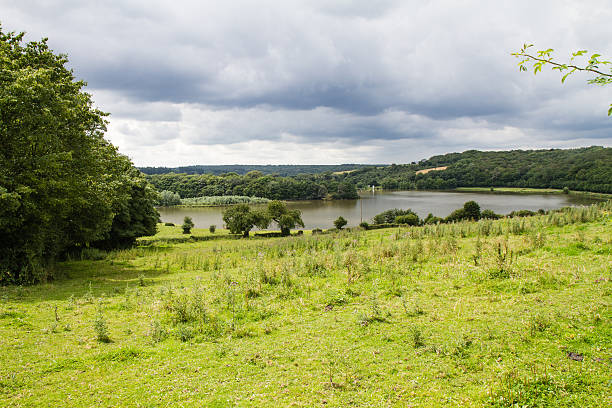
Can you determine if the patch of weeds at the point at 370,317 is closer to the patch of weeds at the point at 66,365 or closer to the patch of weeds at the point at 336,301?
the patch of weeds at the point at 336,301

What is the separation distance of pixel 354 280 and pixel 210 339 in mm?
4702

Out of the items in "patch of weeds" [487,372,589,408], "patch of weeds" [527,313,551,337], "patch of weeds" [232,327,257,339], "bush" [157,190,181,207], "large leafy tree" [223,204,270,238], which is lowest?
"large leafy tree" [223,204,270,238]

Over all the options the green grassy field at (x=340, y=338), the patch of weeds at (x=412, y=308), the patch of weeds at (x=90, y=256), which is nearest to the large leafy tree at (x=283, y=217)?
the patch of weeds at (x=90, y=256)

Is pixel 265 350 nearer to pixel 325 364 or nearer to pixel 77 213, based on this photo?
pixel 325 364

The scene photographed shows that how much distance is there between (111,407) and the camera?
4199mm

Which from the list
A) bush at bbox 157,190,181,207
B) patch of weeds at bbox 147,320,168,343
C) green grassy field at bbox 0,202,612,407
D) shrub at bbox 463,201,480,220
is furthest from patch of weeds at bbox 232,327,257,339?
bush at bbox 157,190,181,207

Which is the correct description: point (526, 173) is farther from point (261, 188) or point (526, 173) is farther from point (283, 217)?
point (283, 217)

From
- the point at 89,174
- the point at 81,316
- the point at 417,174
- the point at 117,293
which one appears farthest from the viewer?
the point at 417,174

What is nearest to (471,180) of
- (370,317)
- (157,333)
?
(370,317)

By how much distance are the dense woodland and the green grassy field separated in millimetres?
119585

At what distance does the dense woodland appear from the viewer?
12147 centimetres

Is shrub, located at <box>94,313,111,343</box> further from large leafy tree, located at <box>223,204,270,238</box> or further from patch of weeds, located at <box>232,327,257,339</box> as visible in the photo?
large leafy tree, located at <box>223,204,270,238</box>

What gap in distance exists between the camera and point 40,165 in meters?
11.8

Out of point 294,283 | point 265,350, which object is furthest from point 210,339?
point 294,283
